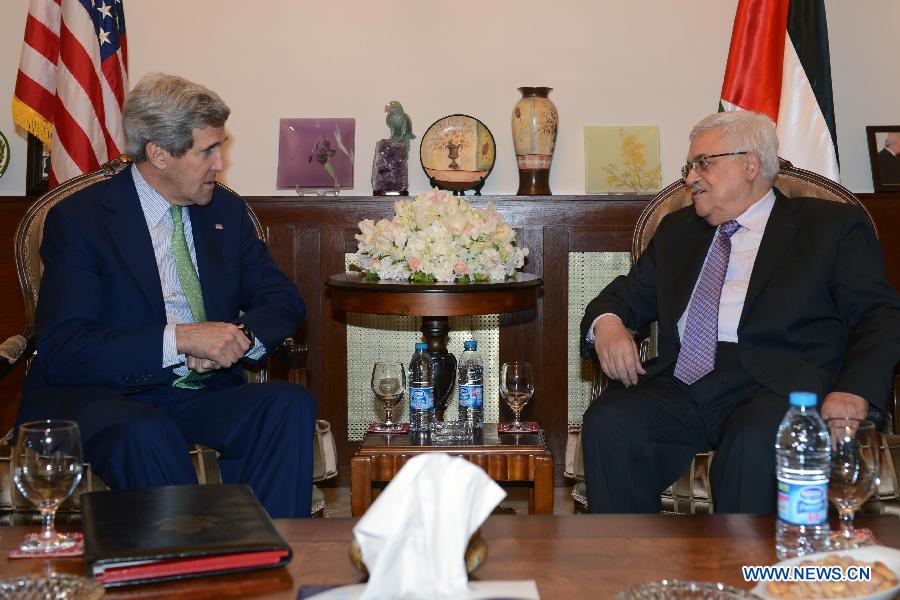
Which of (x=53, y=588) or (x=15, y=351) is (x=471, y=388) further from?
(x=53, y=588)

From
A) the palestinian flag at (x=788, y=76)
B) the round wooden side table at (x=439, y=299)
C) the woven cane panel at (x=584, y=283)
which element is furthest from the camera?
the woven cane panel at (x=584, y=283)

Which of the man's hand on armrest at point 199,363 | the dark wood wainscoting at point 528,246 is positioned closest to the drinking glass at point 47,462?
the man's hand on armrest at point 199,363

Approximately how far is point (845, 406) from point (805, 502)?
1.01m

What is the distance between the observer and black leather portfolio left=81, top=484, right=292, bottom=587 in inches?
64.6

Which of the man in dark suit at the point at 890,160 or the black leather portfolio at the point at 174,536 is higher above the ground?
the man in dark suit at the point at 890,160

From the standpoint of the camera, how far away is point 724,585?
5.10 ft

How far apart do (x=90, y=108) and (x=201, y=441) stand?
1.95 m

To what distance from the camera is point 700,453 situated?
2.71m

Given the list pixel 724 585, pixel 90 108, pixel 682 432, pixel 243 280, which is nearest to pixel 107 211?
pixel 243 280

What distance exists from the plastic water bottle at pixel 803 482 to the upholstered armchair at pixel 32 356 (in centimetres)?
141

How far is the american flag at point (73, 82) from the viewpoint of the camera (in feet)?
13.5

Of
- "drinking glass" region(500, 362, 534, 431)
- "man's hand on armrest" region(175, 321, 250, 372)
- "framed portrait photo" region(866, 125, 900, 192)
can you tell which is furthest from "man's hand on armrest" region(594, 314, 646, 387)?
"framed portrait photo" region(866, 125, 900, 192)

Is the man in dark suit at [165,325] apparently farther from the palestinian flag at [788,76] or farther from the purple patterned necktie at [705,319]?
the palestinian flag at [788,76]

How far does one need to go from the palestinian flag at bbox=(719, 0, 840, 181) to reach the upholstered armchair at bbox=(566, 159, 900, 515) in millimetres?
701
